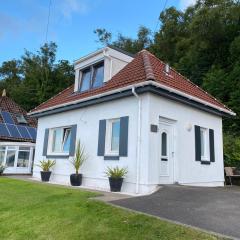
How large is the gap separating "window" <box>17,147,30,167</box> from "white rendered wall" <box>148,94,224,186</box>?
15.9m

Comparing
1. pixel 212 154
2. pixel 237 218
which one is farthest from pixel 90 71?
pixel 237 218

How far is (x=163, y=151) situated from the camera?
1140 cm

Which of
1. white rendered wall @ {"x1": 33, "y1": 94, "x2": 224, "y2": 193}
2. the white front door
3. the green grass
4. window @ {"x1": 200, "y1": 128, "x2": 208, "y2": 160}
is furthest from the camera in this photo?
window @ {"x1": 200, "y1": 128, "x2": 208, "y2": 160}

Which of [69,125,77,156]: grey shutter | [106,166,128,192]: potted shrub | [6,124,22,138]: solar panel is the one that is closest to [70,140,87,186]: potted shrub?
[69,125,77,156]: grey shutter

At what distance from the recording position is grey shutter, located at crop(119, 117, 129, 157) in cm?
1102

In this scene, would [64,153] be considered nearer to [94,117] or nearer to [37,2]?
[94,117]

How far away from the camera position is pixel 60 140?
15.3 meters

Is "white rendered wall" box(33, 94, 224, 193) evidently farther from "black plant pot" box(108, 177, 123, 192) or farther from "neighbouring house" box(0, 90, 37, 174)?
"neighbouring house" box(0, 90, 37, 174)

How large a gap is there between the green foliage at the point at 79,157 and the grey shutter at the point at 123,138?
7.60 feet

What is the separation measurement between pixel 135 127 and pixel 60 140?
5.73 m

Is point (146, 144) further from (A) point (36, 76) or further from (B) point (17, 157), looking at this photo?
(A) point (36, 76)

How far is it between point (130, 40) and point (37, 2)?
33043 millimetres

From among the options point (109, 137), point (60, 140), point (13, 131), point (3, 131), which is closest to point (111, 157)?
point (109, 137)

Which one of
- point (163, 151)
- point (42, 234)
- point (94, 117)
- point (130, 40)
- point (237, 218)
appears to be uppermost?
point (130, 40)
